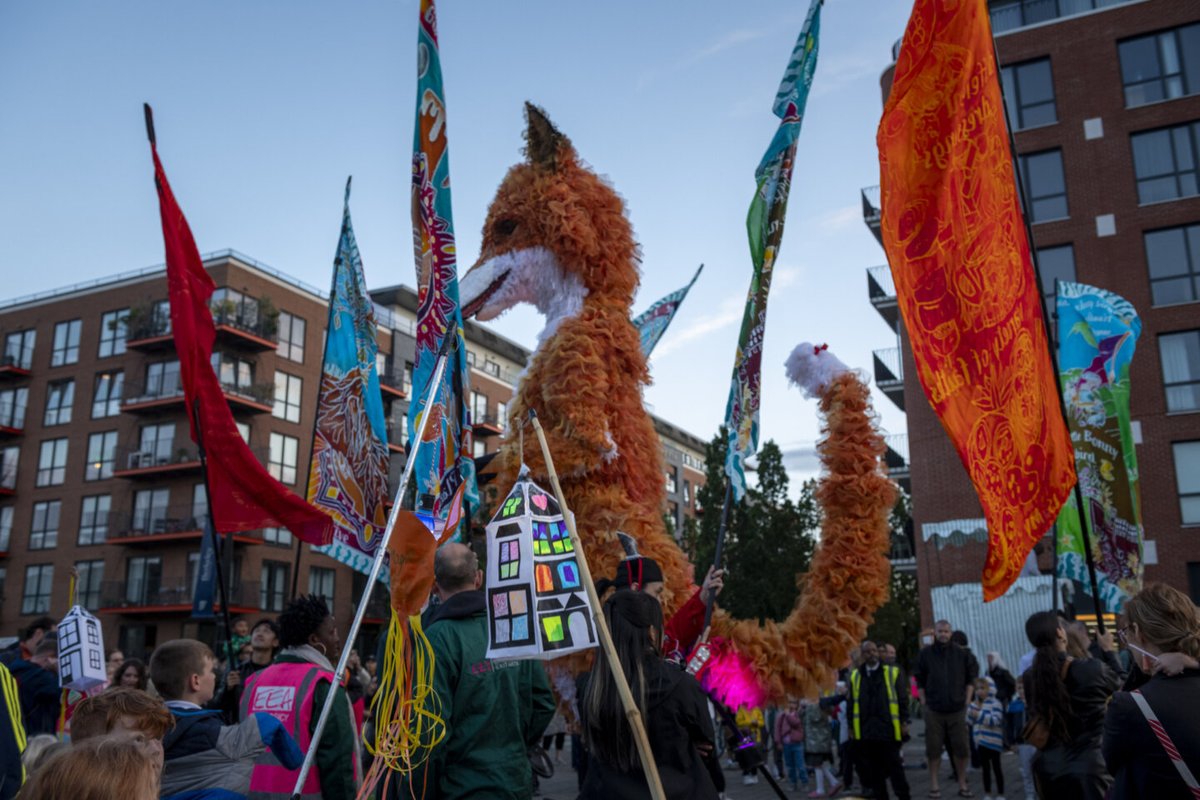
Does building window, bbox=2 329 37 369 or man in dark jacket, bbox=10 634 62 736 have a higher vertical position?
building window, bbox=2 329 37 369

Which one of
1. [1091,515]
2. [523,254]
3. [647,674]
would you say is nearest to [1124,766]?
[647,674]

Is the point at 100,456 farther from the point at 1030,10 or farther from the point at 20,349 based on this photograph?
the point at 1030,10

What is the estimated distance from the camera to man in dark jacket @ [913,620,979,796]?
383 inches

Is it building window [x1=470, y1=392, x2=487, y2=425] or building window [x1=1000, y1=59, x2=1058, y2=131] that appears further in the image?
building window [x1=470, y1=392, x2=487, y2=425]

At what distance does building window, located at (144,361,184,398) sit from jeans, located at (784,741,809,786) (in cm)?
2835

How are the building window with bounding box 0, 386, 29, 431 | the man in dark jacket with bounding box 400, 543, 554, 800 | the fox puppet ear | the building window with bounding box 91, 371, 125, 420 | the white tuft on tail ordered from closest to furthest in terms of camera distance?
1. the man in dark jacket with bounding box 400, 543, 554, 800
2. the white tuft on tail
3. the fox puppet ear
4. the building window with bounding box 91, 371, 125, 420
5. the building window with bounding box 0, 386, 29, 431

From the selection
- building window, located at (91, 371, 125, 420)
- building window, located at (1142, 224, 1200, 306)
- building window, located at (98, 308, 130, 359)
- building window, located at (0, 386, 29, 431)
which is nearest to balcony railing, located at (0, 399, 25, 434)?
building window, located at (0, 386, 29, 431)

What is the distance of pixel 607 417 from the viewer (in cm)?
509

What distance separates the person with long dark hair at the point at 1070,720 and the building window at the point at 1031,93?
77.0 ft

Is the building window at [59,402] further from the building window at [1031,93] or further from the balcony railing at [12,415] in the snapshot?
the building window at [1031,93]

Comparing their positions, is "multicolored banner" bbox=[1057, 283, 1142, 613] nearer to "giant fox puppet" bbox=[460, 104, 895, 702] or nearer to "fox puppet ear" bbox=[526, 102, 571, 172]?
"giant fox puppet" bbox=[460, 104, 895, 702]

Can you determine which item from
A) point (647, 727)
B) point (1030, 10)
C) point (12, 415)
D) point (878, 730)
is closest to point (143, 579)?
point (12, 415)

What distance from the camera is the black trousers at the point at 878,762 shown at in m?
8.48

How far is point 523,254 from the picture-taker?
566 centimetres
